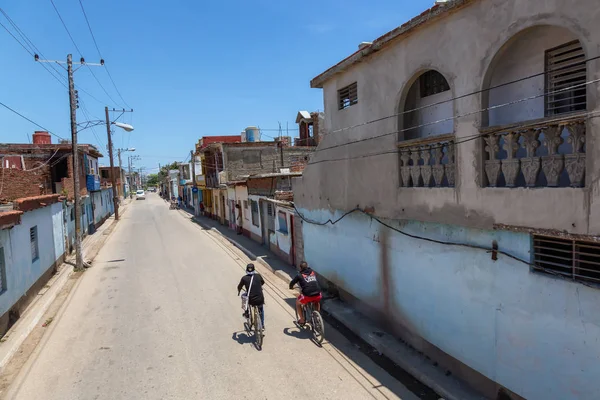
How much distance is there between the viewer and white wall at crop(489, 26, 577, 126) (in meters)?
4.99

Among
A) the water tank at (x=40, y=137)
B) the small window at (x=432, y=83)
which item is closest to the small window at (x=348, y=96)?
the small window at (x=432, y=83)

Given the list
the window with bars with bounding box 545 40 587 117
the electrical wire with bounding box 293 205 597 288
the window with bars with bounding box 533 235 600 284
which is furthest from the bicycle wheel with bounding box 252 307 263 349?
the window with bars with bounding box 545 40 587 117

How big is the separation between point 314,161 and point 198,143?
111 ft

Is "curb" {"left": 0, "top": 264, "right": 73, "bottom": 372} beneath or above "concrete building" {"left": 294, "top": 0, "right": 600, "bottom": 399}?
beneath

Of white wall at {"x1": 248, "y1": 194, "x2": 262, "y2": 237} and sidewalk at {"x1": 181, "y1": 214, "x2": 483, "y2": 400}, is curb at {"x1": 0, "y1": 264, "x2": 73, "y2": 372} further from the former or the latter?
white wall at {"x1": 248, "y1": 194, "x2": 262, "y2": 237}

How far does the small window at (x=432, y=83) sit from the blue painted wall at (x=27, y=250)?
399 inches

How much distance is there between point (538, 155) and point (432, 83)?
9.48 ft

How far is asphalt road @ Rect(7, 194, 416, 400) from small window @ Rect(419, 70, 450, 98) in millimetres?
5207

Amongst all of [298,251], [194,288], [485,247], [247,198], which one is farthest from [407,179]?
[247,198]

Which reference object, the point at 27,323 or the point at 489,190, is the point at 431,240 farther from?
the point at 27,323

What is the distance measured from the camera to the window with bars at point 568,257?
4.38 metres

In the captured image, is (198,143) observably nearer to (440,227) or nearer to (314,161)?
(314,161)

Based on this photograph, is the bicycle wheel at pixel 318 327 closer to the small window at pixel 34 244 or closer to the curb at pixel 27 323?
the curb at pixel 27 323

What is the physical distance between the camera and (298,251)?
13.9 meters
